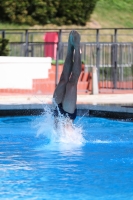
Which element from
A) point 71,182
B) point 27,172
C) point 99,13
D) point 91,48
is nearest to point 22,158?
point 27,172

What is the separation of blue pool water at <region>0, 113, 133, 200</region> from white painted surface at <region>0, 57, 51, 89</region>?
22.3 ft

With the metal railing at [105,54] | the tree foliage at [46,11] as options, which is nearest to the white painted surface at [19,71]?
the metal railing at [105,54]

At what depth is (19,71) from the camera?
20.3 metres

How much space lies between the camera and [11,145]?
10609 mm

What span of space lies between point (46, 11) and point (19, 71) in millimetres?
14734

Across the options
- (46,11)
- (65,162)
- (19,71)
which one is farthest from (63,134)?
(46,11)

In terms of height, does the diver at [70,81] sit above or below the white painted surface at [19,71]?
above

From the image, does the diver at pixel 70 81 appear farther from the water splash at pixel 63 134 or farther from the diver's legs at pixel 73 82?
the water splash at pixel 63 134

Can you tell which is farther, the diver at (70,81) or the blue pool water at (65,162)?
the diver at (70,81)

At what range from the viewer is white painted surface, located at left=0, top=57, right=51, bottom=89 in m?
20.1

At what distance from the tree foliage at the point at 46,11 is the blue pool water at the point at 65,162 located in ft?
68.5

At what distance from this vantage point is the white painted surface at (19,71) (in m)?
20.1

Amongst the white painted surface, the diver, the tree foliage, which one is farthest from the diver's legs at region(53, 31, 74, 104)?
the tree foliage

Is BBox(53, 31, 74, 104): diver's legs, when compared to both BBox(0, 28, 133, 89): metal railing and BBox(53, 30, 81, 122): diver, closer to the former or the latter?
BBox(53, 30, 81, 122): diver
